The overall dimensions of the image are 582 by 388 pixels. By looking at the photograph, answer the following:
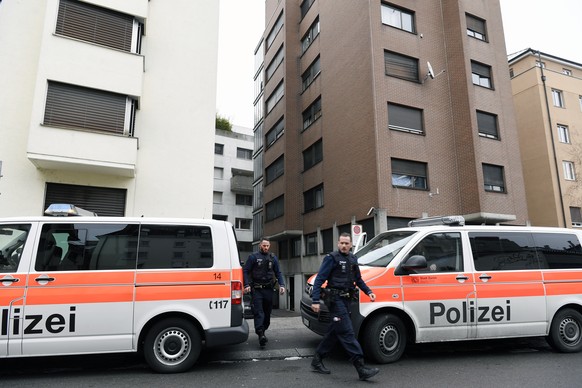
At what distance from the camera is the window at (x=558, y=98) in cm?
2922

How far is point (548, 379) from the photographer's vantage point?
5375 mm

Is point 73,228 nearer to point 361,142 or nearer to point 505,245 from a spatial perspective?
point 505,245

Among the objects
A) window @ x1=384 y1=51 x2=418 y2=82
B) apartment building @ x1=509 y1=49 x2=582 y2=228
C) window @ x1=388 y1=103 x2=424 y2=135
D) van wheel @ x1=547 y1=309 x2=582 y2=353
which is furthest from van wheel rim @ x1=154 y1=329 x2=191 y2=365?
apartment building @ x1=509 y1=49 x2=582 y2=228

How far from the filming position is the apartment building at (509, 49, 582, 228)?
86.8 ft

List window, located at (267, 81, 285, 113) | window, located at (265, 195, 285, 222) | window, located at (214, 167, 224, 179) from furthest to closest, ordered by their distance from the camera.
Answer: window, located at (214, 167, 224, 179)
window, located at (267, 81, 285, 113)
window, located at (265, 195, 285, 222)

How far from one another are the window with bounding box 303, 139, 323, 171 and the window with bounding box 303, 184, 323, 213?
1.57 meters

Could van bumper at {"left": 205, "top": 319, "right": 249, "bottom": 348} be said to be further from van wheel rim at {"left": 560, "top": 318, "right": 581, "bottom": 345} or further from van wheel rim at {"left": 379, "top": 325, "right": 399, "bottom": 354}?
van wheel rim at {"left": 560, "top": 318, "right": 581, "bottom": 345}

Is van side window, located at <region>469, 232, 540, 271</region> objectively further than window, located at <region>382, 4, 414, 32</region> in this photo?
No

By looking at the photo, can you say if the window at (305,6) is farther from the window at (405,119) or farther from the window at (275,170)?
the window at (405,119)

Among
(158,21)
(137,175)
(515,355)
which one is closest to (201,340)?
(515,355)

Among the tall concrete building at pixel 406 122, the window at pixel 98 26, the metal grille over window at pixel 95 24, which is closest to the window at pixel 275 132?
the tall concrete building at pixel 406 122

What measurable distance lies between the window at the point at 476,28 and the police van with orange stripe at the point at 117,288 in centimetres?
2178

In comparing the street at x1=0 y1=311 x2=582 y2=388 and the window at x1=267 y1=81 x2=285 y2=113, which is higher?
the window at x1=267 y1=81 x2=285 y2=113

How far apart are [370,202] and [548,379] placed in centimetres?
1355
